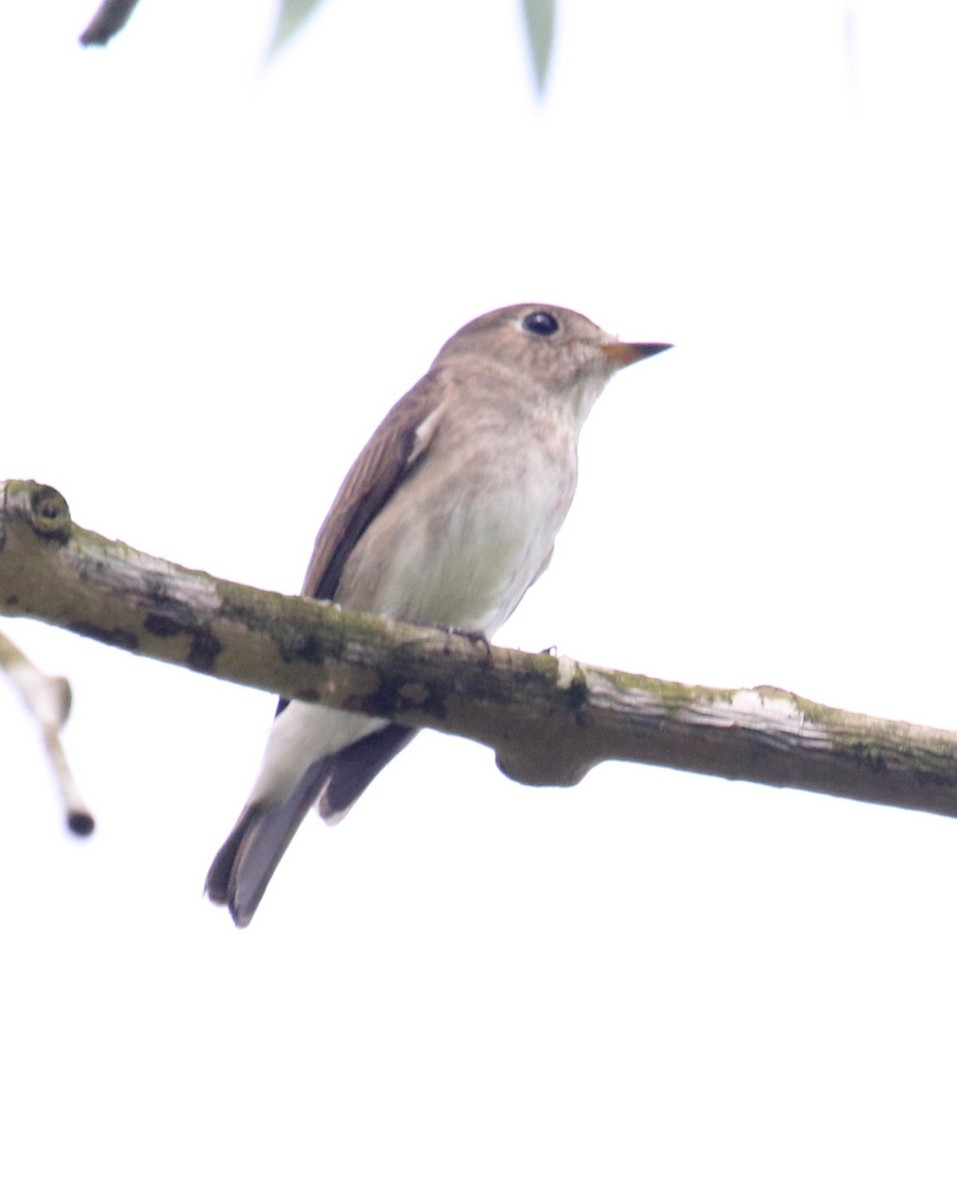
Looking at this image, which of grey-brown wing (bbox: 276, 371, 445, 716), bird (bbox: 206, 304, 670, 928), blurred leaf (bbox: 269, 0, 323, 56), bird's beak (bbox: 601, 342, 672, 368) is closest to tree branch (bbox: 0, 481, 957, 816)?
blurred leaf (bbox: 269, 0, 323, 56)

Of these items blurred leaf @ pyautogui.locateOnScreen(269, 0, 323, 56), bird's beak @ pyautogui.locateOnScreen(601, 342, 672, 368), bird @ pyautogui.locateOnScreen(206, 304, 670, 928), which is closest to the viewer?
blurred leaf @ pyautogui.locateOnScreen(269, 0, 323, 56)

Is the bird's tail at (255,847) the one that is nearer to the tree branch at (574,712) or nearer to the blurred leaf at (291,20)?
the tree branch at (574,712)

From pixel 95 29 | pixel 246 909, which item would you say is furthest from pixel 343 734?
pixel 95 29

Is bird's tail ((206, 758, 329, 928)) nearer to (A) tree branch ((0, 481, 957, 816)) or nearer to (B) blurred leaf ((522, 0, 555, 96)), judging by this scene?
(A) tree branch ((0, 481, 957, 816))

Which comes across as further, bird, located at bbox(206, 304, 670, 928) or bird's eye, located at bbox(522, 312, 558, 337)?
bird's eye, located at bbox(522, 312, 558, 337)

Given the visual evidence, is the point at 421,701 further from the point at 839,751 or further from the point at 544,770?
the point at 839,751

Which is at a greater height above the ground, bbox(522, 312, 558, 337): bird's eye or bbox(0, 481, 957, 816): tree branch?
bbox(522, 312, 558, 337): bird's eye

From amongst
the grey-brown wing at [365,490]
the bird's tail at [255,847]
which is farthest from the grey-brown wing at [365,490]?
the bird's tail at [255,847]

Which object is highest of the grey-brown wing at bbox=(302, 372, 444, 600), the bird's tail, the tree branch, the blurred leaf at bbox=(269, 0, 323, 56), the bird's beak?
the bird's beak
